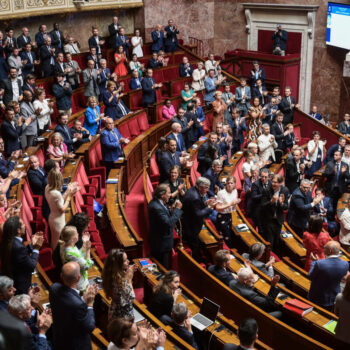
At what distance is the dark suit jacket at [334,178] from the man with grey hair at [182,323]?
4.01m

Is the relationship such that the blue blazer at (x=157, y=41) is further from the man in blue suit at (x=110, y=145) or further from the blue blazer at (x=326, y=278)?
the blue blazer at (x=326, y=278)

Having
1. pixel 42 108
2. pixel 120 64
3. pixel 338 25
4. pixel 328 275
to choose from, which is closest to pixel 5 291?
pixel 328 275

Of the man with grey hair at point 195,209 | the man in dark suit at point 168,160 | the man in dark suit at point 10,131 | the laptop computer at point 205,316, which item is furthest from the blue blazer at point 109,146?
the laptop computer at point 205,316

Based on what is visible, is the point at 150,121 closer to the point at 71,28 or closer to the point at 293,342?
the point at 71,28

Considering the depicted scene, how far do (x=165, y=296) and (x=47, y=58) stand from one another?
214 inches

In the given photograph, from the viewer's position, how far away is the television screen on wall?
342 inches

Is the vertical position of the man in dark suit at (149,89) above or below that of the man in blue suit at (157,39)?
below

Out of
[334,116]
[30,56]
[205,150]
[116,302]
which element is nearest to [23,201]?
[116,302]

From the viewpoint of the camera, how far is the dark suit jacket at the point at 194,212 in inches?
155

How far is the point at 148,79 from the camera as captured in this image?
7.58 m

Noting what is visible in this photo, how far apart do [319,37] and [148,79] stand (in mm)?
3864

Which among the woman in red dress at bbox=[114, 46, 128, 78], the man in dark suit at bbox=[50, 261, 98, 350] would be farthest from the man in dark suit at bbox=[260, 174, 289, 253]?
the woman in red dress at bbox=[114, 46, 128, 78]

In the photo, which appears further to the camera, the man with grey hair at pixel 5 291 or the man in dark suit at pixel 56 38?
the man in dark suit at pixel 56 38

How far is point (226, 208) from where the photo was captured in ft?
14.1
